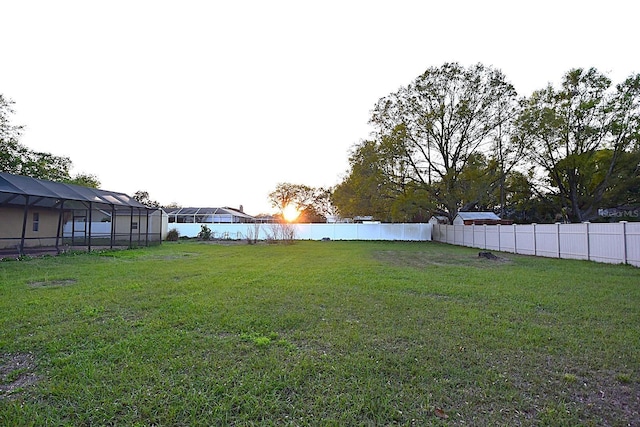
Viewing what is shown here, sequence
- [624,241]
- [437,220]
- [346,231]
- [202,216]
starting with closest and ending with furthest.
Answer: [624,241]
[346,231]
[437,220]
[202,216]

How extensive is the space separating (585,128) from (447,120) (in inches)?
312

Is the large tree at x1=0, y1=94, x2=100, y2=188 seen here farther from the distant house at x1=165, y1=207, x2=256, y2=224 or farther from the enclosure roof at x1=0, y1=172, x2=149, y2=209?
the distant house at x1=165, y1=207, x2=256, y2=224

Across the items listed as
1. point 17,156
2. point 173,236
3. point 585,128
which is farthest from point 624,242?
point 17,156

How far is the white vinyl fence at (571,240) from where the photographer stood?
8820 mm

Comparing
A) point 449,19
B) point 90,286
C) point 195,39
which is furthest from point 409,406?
point 195,39

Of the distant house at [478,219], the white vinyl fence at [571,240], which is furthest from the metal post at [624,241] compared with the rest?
the distant house at [478,219]

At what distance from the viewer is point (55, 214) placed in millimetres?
14109

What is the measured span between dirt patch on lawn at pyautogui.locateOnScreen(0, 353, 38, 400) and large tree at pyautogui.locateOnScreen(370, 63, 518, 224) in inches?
784

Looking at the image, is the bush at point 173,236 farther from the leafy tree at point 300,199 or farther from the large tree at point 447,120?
the leafy tree at point 300,199

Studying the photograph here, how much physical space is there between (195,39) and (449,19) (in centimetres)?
617

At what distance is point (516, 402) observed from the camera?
2.13 metres

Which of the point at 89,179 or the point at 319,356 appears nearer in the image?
the point at 319,356

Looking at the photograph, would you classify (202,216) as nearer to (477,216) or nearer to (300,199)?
(300,199)

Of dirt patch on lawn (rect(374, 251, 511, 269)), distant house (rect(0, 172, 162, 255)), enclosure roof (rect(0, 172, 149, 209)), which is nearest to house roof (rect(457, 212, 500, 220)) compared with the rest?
dirt patch on lawn (rect(374, 251, 511, 269))
